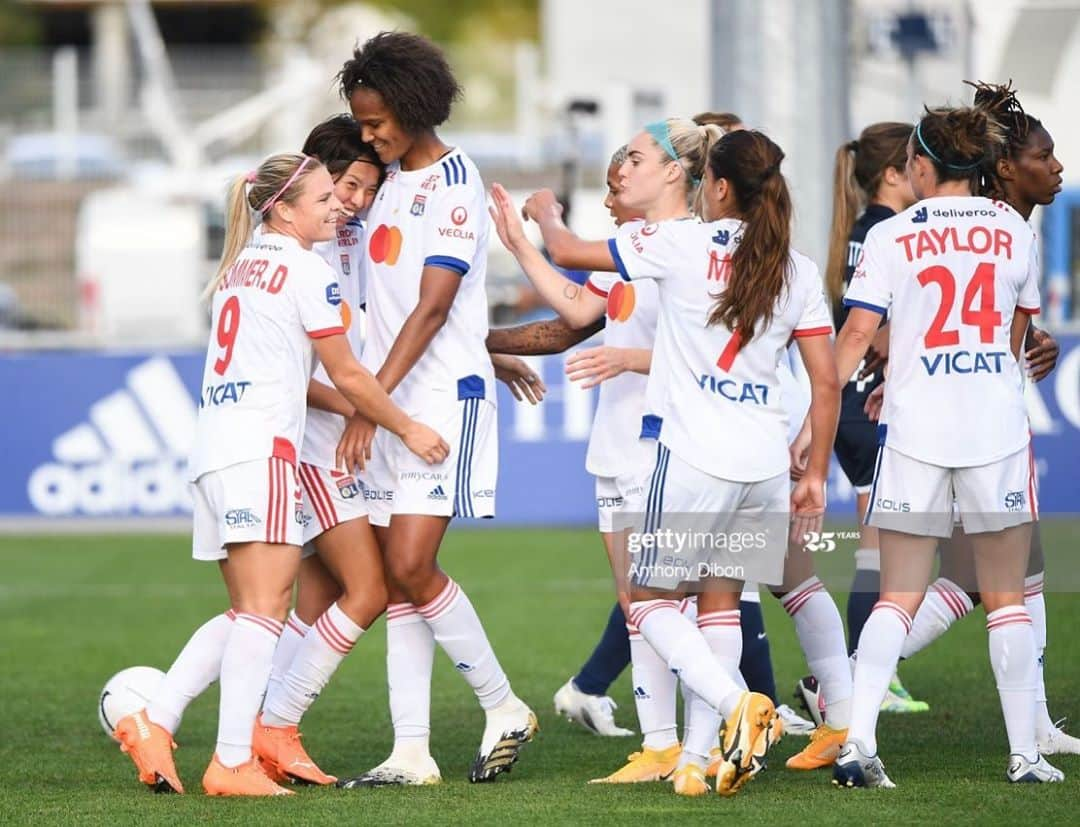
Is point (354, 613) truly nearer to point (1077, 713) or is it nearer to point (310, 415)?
point (310, 415)

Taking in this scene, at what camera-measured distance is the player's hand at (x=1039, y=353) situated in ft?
21.0

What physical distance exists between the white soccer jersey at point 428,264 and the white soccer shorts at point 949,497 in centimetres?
136

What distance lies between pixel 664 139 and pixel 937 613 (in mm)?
1916

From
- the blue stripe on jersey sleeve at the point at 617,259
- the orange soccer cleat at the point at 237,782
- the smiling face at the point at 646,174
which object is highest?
the smiling face at the point at 646,174

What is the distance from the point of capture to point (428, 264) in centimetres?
596

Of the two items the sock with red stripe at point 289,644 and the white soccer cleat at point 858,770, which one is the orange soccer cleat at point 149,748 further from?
the white soccer cleat at point 858,770

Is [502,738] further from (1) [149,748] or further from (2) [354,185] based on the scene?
(2) [354,185]

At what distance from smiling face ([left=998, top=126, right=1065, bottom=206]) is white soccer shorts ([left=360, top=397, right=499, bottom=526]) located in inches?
73.9

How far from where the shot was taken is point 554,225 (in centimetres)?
602

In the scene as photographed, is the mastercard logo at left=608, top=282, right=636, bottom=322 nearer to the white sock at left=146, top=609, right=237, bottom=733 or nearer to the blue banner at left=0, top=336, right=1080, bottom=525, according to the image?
the white sock at left=146, top=609, right=237, bottom=733

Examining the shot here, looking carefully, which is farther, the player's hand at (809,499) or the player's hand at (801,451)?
the player's hand at (801,451)

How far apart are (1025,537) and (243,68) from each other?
24.9 m

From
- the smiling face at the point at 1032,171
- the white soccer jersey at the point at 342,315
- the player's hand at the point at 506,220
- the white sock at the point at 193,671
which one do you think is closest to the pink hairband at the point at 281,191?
the white soccer jersey at the point at 342,315

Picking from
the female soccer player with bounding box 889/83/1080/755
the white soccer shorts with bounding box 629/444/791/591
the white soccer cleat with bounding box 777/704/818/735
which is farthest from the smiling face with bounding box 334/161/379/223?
the white soccer cleat with bounding box 777/704/818/735
